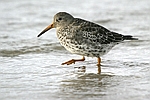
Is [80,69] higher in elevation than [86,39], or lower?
lower

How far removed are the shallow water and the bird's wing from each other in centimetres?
45

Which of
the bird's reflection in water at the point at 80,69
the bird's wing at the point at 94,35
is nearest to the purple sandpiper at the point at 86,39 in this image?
the bird's wing at the point at 94,35

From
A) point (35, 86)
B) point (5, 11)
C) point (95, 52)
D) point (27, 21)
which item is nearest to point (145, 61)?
point (95, 52)

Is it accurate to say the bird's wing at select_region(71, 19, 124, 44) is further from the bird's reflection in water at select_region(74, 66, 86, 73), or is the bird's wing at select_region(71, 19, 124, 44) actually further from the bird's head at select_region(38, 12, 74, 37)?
the bird's reflection in water at select_region(74, 66, 86, 73)

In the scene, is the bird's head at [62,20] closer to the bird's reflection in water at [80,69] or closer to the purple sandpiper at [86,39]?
the purple sandpiper at [86,39]

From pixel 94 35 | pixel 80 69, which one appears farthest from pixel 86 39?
pixel 80 69

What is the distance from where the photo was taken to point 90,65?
8.73 meters

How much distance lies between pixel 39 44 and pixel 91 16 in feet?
10.9

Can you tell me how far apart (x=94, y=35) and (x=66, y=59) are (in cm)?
90

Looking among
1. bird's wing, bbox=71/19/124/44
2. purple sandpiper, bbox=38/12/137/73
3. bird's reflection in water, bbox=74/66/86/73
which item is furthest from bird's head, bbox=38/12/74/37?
bird's reflection in water, bbox=74/66/86/73

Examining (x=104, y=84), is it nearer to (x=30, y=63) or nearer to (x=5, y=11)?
(x=30, y=63)

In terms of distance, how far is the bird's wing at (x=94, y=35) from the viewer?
8570 mm

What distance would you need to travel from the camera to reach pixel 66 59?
9.20 m

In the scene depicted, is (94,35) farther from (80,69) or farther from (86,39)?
(80,69)
